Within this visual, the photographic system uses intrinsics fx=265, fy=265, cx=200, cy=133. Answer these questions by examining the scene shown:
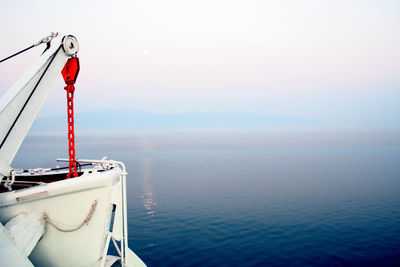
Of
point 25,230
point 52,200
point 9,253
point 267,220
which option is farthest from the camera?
point 267,220

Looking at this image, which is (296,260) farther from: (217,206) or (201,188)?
(201,188)

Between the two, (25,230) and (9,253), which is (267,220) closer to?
(25,230)

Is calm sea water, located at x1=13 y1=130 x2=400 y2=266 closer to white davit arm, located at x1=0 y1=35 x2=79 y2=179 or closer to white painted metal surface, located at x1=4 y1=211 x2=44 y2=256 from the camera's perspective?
white painted metal surface, located at x1=4 y1=211 x2=44 y2=256

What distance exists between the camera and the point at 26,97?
8.11 m

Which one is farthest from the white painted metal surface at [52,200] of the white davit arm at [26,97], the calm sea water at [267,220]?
the calm sea water at [267,220]

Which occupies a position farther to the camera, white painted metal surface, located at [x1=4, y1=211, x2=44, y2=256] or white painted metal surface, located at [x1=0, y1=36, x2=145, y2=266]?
white painted metal surface, located at [x1=0, y1=36, x2=145, y2=266]

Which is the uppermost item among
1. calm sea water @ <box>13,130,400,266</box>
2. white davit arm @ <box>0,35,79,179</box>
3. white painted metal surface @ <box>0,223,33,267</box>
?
white davit arm @ <box>0,35,79,179</box>

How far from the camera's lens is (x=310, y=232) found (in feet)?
81.0

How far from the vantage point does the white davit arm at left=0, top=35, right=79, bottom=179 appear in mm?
7387

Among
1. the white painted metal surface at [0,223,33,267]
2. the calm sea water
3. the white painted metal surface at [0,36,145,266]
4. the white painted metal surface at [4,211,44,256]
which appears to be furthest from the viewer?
the calm sea water

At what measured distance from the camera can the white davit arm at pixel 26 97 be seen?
24.2 ft

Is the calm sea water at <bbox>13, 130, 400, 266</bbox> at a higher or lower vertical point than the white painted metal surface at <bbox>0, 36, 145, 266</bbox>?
lower

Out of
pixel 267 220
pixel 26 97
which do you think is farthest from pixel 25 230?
pixel 267 220

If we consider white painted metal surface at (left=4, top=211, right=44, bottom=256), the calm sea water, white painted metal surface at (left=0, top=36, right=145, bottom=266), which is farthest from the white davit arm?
the calm sea water
